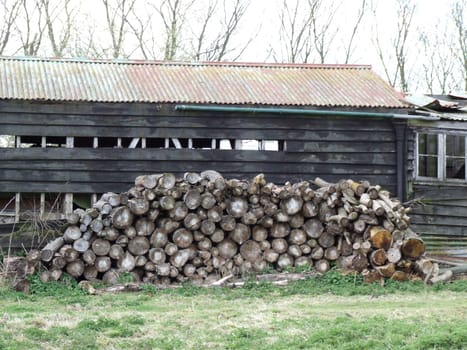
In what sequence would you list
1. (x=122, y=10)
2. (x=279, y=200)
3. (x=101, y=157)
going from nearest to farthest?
(x=279, y=200)
(x=101, y=157)
(x=122, y=10)

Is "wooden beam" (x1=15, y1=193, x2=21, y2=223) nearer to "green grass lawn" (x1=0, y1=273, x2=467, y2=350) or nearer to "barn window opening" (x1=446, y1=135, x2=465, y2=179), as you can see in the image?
"green grass lawn" (x1=0, y1=273, x2=467, y2=350)

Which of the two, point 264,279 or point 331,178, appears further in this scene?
point 331,178

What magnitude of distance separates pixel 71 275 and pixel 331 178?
20.4 ft

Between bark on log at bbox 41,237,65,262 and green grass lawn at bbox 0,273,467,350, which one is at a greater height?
bark on log at bbox 41,237,65,262

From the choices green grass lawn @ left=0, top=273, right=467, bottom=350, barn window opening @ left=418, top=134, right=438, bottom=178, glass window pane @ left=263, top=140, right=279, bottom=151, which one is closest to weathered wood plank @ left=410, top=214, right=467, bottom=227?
barn window opening @ left=418, top=134, right=438, bottom=178

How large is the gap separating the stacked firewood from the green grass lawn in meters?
0.60

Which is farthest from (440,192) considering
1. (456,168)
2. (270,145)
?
(270,145)

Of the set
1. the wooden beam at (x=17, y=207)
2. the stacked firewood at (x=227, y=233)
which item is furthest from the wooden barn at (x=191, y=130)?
the stacked firewood at (x=227, y=233)

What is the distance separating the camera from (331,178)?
53.2 ft

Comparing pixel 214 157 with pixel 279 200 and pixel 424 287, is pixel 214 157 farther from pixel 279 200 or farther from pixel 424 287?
pixel 424 287

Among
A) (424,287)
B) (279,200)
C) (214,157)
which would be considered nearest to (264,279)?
(279,200)

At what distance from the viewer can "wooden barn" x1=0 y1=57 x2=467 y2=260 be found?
49.6 feet

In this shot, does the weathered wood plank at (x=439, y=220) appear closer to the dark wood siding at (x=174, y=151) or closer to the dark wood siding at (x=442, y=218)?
the dark wood siding at (x=442, y=218)

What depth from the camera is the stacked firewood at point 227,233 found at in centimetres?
1267
